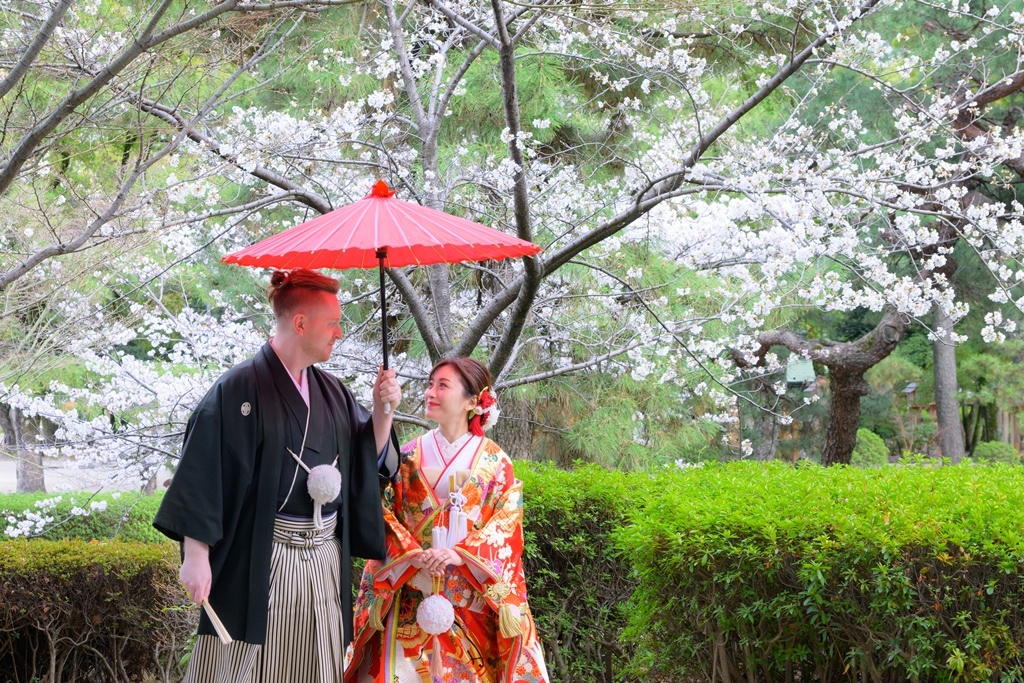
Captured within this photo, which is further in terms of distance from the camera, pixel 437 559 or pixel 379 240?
pixel 437 559

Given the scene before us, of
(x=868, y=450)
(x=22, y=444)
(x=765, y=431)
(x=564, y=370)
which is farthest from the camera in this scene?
(x=765, y=431)

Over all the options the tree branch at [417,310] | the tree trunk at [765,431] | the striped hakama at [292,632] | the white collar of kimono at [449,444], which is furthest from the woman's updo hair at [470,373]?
the tree trunk at [765,431]

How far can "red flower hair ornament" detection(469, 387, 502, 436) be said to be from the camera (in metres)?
3.28

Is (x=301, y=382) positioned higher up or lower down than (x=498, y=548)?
higher up

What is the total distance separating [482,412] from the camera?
10.8 feet

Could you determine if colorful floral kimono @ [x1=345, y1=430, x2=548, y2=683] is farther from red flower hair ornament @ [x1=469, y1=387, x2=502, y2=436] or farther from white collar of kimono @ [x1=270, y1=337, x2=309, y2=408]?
white collar of kimono @ [x1=270, y1=337, x2=309, y2=408]

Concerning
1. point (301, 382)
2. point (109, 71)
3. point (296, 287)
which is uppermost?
point (109, 71)

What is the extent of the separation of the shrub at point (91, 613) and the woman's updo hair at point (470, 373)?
2.26m

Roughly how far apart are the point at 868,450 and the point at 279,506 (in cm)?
1318

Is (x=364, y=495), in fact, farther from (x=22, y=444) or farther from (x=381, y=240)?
(x=22, y=444)

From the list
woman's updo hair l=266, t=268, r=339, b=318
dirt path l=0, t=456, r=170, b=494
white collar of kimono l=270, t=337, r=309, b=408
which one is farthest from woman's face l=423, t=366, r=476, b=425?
dirt path l=0, t=456, r=170, b=494

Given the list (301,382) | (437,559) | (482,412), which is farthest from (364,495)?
(482,412)

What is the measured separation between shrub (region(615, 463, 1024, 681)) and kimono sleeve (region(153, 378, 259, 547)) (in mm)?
1414

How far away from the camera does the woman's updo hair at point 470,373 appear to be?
10.6ft
